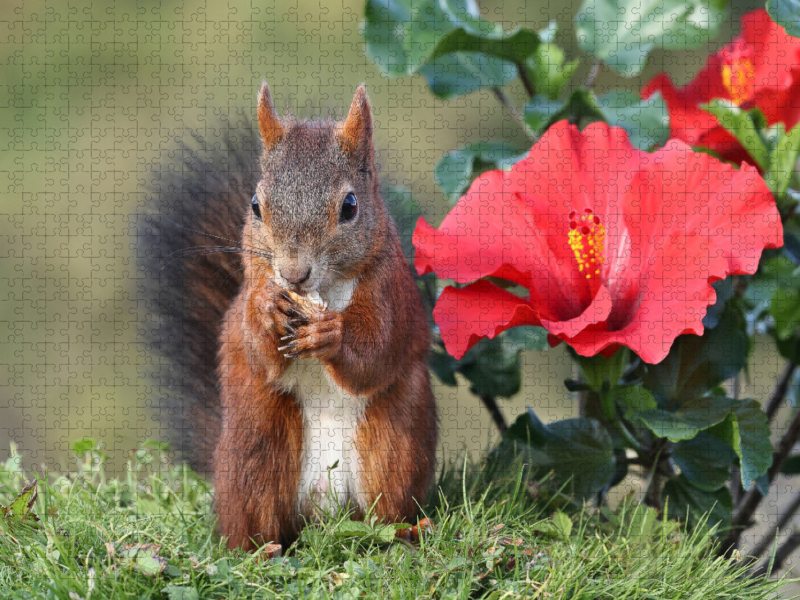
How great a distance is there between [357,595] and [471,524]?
0.19m

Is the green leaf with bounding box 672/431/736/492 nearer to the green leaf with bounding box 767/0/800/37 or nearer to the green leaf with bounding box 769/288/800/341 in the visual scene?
the green leaf with bounding box 769/288/800/341

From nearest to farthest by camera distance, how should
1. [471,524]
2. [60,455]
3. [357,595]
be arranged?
1. [357,595]
2. [471,524]
3. [60,455]

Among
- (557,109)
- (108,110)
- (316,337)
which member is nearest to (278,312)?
(316,337)

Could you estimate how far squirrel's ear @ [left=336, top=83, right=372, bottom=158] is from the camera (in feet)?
3.59

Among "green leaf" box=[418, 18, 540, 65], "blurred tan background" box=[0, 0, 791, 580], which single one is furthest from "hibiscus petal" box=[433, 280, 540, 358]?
"blurred tan background" box=[0, 0, 791, 580]

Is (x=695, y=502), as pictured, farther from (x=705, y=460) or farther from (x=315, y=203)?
(x=315, y=203)

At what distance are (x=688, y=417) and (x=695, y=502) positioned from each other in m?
0.15

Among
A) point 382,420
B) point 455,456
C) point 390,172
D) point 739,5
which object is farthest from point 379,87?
point 382,420

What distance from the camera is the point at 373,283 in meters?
1.09

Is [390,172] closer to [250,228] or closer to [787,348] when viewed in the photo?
[250,228]

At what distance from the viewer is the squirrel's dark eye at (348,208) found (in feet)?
3.47

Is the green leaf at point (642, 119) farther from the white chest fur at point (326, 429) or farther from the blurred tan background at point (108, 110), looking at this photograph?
the blurred tan background at point (108, 110)

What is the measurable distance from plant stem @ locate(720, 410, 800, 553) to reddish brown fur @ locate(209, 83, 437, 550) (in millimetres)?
474

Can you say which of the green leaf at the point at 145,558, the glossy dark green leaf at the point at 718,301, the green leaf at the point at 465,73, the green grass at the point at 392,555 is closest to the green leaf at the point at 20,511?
the green grass at the point at 392,555
